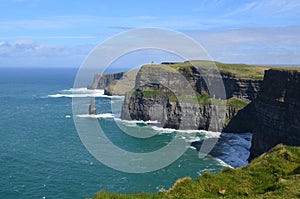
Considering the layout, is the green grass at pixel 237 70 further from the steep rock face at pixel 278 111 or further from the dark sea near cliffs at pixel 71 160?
the steep rock face at pixel 278 111

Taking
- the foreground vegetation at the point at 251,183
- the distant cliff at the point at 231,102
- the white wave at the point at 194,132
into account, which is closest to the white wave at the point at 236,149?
the white wave at the point at 194,132

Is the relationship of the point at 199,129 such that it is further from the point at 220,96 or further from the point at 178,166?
the point at 178,166

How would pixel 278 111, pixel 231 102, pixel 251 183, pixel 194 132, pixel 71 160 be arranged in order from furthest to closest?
1. pixel 231 102
2. pixel 194 132
3. pixel 71 160
4. pixel 278 111
5. pixel 251 183

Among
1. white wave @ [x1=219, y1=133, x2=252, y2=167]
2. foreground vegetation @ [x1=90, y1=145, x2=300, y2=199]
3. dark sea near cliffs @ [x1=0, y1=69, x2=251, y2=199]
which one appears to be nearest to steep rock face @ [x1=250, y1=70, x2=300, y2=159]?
white wave @ [x1=219, y1=133, x2=252, y2=167]

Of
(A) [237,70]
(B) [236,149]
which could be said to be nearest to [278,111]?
(B) [236,149]

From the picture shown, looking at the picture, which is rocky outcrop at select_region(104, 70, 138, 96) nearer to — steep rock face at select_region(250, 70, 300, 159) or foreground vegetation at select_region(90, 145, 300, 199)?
steep rock face at select_region(250, 70, 300, 159)

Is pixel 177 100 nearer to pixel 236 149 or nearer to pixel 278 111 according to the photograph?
pixel 236 149
